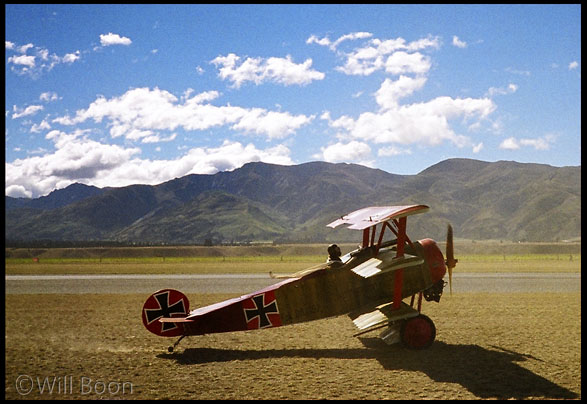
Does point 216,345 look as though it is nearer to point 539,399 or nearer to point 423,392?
point 423,392

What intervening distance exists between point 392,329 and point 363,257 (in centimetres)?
226

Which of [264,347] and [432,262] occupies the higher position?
[432,262]

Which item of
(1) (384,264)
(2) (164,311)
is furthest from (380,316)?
(2) (164,311)

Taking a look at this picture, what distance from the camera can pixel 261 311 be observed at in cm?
1254

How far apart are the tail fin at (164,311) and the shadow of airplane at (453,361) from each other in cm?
78

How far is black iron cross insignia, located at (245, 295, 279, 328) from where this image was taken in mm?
12484

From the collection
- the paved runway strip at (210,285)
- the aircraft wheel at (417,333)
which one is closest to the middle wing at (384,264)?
the aircraft wheel at (417,333)

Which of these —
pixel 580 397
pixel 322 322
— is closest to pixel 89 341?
pixel 322 322

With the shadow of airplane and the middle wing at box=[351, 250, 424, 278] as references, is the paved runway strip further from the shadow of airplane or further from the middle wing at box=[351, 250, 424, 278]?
the middle wing at box=[351, 250, 424, 278]

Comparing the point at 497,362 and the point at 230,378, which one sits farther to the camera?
the point at 497,362

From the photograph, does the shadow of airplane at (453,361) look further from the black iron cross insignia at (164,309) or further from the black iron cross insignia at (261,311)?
the black iron cross insignia at (164,309)

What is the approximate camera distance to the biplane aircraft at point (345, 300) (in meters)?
12.3

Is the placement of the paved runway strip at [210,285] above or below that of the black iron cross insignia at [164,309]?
below

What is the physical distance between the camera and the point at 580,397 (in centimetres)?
914
